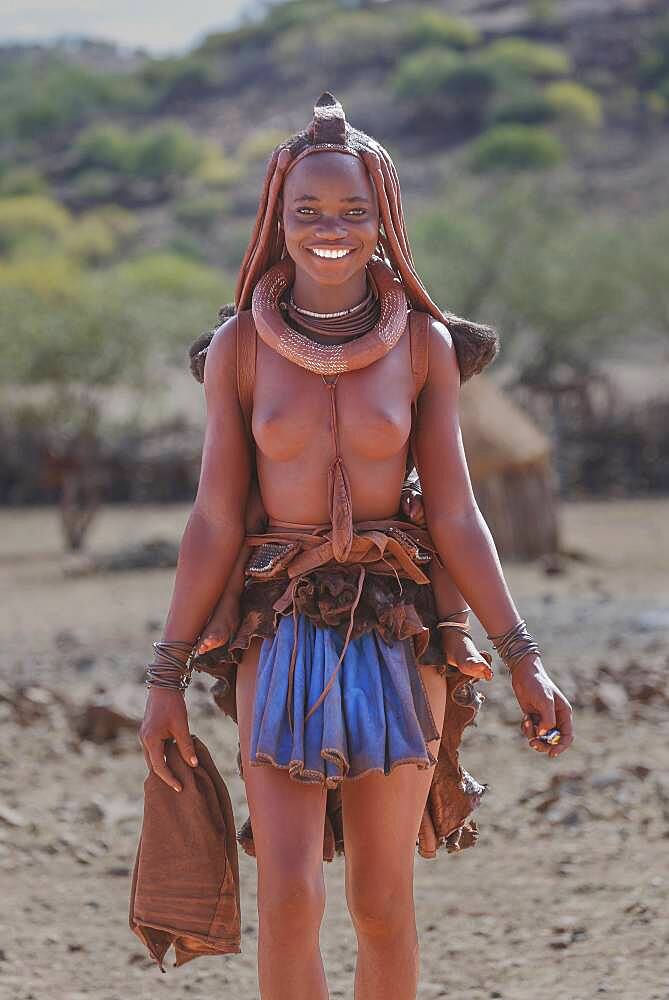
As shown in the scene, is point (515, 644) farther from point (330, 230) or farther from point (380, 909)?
point (330, 230)

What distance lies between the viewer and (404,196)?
5062 centimetres

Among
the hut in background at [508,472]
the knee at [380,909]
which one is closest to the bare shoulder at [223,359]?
the knee at [380,909]

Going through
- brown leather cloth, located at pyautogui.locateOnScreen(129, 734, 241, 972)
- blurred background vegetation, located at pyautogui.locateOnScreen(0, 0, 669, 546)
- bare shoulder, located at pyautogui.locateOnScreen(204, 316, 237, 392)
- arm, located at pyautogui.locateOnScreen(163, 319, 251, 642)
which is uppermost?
blurred background vegetation, located at pyautogui.locateOnScreen(0, 0, 669, 546)

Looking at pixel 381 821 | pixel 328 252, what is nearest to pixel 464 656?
pixel 381 821

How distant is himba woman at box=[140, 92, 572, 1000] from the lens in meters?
2.76

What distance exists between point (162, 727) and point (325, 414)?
0.67m

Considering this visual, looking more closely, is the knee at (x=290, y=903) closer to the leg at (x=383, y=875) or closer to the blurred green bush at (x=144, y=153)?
the leg at (x=383, y=875)

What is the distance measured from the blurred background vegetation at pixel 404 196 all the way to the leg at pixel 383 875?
12.5m

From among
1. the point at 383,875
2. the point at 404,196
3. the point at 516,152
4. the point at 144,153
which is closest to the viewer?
the point at 383,875

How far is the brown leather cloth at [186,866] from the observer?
2.90 m

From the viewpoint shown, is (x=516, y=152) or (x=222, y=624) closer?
(x=222, y=624)

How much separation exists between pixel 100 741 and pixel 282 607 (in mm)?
3655

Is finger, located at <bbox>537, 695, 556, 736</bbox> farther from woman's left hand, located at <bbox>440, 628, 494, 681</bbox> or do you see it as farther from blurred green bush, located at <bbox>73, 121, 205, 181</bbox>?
blurred green bush, located at <bbox>73, 121, 205, 181</bbox>

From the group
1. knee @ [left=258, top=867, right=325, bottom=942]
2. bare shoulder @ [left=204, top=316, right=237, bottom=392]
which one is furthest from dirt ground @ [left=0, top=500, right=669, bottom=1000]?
bare shoulder @ [left=204, top=316, right=237, bottom=392]
